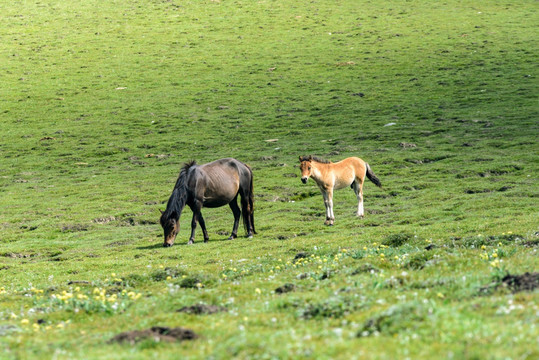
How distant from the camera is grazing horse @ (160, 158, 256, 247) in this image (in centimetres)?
2453

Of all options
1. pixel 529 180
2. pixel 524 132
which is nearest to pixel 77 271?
pixel 529 180

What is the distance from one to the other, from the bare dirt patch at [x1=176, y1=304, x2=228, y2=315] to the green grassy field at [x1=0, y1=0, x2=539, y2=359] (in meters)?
0.24

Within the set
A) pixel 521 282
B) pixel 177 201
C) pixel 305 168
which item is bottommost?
pixel 177 201

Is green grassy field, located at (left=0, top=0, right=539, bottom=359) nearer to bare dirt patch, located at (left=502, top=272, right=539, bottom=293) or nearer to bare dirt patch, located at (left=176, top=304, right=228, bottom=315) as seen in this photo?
bare dirt patch, located at (left=502, top=272, right=539, bottom=293)

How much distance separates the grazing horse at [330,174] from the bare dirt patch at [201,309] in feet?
49.4

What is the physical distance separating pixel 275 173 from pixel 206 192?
1403 centimetres

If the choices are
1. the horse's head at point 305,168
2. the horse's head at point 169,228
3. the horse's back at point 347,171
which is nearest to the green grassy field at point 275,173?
the horse's head at point 169,228

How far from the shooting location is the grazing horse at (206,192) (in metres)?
24.5

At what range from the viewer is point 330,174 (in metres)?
27.0

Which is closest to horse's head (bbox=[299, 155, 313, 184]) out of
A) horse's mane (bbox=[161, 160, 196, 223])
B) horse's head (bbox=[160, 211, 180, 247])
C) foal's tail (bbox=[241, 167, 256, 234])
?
foal's tail (bbox=[241, 167, 256, 234])

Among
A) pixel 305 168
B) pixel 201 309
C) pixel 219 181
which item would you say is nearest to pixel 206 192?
pixel 219 181

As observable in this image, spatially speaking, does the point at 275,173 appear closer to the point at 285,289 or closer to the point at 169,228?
the point at 169,228

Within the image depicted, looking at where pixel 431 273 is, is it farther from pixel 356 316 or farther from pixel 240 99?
pixel 240 99

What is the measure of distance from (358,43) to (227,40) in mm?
17833
